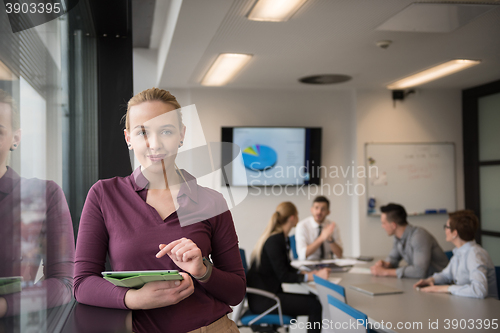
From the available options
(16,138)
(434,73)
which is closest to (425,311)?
(16,138)

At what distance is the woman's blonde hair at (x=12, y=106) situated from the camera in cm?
69

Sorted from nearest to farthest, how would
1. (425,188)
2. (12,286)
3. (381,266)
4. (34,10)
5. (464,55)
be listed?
(12,286), (34,10), (381,266), (464,55), (425,188)

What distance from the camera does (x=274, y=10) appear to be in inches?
106

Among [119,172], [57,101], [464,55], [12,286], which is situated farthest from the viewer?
[464,55]

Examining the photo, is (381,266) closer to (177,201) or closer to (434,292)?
(434,292)

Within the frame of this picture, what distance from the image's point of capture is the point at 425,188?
538cm

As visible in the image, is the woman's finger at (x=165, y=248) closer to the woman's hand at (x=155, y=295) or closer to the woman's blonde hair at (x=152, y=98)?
the woman's hand at (x=155, y=295)

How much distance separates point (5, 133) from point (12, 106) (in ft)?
0.18

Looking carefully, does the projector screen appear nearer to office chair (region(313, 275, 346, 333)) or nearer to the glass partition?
office chair (region(313, 275, 346, 333))

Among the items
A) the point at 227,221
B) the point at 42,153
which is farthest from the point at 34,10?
the point at 227,221

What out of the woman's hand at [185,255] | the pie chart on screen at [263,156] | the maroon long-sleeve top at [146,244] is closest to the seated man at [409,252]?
the pie chart on screen at [263,156]

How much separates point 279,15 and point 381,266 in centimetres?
228

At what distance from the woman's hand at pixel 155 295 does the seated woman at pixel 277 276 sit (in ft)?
8.01

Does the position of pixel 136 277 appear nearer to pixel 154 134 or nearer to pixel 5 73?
pixel 154 134
